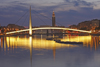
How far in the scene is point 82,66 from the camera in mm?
10508

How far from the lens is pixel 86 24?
121 m

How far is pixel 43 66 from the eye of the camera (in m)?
10.6

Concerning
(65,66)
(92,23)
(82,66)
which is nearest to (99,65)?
(82,66)

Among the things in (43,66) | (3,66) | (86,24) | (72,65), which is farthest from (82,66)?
(86,24)

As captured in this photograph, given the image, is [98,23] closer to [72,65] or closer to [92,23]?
[92,23]

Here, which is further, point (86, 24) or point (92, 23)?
point (86, 24)

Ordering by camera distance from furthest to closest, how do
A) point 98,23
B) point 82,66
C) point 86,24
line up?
point 86,24, point 98,23, point 82,66

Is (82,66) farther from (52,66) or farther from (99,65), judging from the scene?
(52,66)

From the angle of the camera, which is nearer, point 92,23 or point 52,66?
point 52,66

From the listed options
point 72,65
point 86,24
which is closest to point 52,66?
point 72,65

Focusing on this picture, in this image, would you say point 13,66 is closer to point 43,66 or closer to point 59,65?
point 43,66

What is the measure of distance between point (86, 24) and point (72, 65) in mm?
112489

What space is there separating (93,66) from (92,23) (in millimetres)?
104203

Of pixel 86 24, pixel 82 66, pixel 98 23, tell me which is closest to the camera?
pixel 82 66
